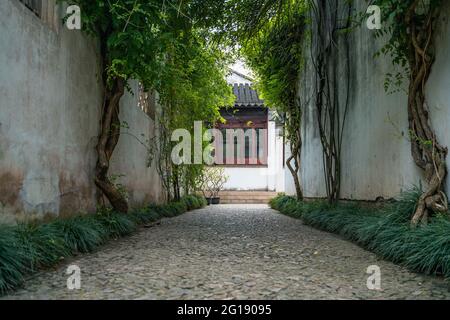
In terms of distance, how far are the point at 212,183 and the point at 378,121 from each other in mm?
10079

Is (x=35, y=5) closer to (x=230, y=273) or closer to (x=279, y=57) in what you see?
(x=230, y=273)

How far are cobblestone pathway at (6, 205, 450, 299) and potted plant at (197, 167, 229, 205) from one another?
9.71 m

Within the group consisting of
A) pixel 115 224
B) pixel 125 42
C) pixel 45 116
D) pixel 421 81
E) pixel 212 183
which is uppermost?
pixel 125 42

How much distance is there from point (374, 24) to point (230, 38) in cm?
318

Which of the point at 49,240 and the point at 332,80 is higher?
the point at 332,80

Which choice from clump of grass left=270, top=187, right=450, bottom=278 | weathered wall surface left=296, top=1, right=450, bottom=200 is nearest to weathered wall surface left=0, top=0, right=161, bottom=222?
clump of grass left=270, top=187, right=450, bottom=278

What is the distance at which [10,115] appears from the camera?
322 centimetres

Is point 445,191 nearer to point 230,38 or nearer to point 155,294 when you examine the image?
point 155,294

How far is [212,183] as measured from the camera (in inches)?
582

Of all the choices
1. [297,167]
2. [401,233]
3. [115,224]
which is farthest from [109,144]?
[297,167]

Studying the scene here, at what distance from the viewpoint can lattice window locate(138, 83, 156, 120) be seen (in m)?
7.78

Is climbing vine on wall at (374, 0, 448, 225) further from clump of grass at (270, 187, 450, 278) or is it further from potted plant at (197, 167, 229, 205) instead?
potted plant at (197, 167, 229, 205)

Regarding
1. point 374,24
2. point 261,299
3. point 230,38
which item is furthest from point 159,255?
point 230,38

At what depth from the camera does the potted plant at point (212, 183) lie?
1437 cm
